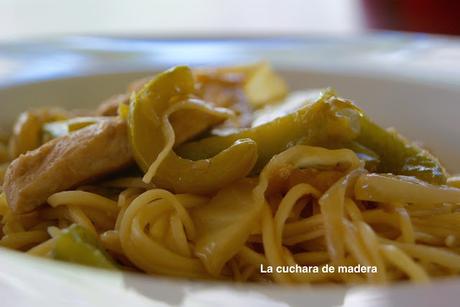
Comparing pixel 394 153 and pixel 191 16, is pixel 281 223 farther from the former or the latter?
pixel 191 16

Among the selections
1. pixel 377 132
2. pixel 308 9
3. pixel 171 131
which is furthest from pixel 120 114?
pixel 308 9

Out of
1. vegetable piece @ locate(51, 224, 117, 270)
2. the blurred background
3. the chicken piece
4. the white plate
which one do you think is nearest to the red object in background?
the blurred background

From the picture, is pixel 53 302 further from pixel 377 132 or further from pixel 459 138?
pixel 459 138

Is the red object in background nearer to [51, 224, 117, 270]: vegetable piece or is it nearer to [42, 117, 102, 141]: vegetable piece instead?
[42, 117, 102, 141]: vegetable piece

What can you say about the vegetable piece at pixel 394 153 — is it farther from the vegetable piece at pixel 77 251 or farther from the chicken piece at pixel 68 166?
the vegetable piece at pixel 77 251

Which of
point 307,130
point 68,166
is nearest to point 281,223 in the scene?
point 307,130
